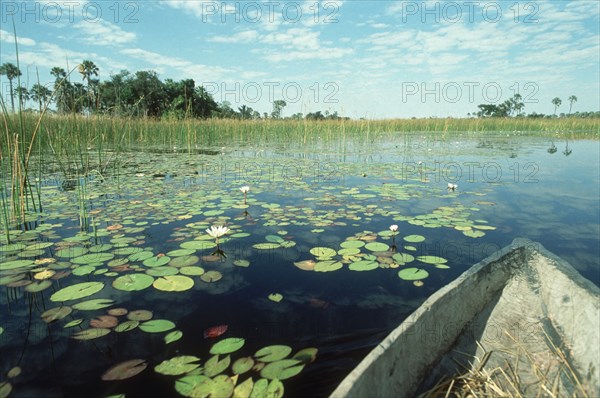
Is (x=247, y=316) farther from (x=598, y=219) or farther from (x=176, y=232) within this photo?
Answer: (x=598, y=219)

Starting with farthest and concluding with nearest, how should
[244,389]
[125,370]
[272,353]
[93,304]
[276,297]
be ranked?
[276,297]
[93,304]
[272,353]
[125,370]
[244,389]

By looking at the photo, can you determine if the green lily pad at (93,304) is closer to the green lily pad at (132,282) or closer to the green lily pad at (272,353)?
the green lily pad at (132,282)

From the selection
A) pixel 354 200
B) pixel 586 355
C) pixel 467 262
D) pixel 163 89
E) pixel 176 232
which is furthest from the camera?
pixel 163 89

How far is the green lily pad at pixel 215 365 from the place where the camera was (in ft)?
3.54

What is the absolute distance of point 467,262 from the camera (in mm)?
2037

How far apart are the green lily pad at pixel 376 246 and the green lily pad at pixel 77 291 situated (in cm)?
161

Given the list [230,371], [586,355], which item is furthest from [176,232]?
[586,355]

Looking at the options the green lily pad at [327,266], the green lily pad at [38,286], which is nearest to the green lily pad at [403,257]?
the green lily pad at [327,266]

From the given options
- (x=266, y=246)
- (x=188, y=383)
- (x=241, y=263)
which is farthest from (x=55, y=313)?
(x=266, y=246)

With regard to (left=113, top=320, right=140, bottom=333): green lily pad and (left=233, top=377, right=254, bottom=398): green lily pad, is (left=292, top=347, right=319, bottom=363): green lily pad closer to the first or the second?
(left=233, top=377, right=254, bottom=398): green lily pad

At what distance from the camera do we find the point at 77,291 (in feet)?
5.08

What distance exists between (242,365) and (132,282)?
0.88 m

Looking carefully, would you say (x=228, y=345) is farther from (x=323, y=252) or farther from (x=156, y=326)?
(x=323, y=252)

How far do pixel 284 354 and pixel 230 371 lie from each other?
211mm
